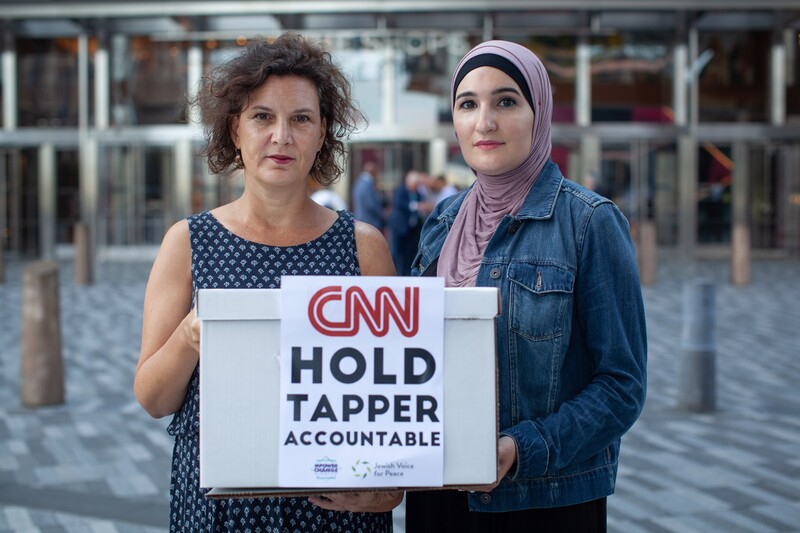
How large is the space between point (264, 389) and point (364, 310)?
0.78 feet

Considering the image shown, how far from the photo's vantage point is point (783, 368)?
907 cm

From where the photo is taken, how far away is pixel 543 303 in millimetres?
2117

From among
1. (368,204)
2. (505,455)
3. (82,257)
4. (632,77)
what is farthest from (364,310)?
(632,77)

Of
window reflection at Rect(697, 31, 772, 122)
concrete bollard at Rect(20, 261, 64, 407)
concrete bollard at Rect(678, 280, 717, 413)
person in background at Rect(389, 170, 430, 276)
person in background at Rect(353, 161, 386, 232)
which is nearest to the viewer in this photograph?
concrete bollard at Rect(678, 280, 717, 413)

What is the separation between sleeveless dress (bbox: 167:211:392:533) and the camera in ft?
7.59

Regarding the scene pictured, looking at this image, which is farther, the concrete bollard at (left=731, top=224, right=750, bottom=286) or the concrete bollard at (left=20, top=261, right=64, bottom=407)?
the concrete bollard at (left=731, top=224, right=750, bottom=286)

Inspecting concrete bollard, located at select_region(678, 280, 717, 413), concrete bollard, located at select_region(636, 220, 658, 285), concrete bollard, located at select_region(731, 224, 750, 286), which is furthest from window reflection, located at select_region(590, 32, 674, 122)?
concrete bollard, located at select_region(678, 280, 717, 413)

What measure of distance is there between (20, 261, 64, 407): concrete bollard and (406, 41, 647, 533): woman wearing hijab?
606 centimetres

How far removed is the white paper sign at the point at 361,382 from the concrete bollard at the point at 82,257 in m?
16.9

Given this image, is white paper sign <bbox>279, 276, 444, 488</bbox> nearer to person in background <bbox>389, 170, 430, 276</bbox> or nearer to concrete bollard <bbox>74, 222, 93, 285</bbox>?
person in background <bbox>389, 170, 430, 276</bbox>

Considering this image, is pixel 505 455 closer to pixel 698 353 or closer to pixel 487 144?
pixel 487 144

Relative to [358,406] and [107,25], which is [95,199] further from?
[358,406]

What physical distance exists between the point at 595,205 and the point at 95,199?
24.3 m

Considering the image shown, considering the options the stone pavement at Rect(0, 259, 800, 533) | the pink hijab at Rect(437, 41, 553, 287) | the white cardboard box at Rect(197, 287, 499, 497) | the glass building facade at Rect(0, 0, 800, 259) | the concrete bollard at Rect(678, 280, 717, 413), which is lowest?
the stone pavement at Rect(0, 259, 800, 533)
